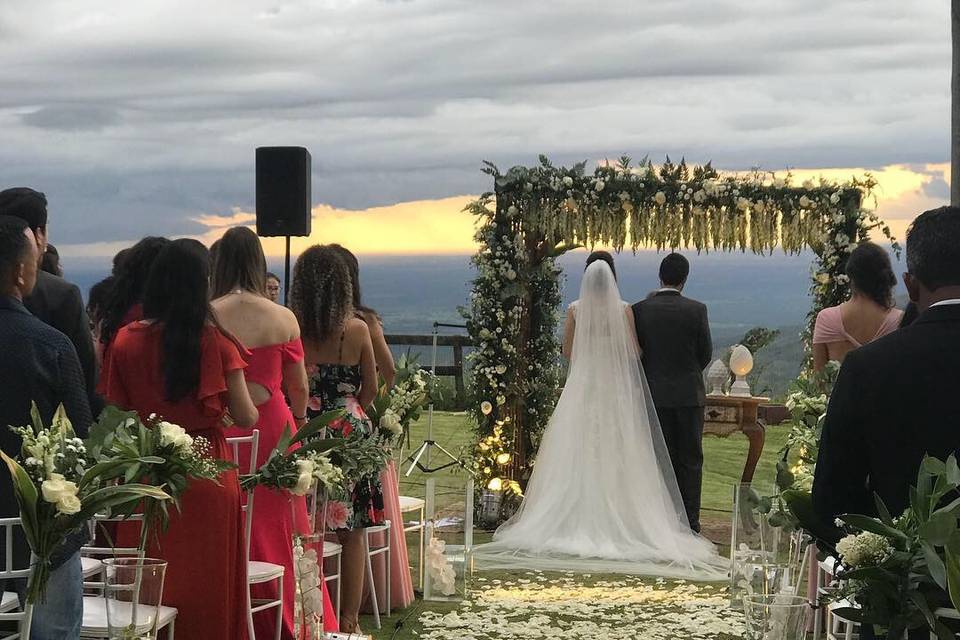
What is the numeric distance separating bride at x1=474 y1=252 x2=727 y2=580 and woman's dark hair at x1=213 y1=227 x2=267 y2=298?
3688 millimetres

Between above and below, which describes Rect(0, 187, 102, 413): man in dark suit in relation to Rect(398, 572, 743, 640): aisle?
above

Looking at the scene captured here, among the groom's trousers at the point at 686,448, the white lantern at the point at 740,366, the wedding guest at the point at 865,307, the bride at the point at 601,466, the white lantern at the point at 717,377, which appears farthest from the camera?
the white lantern at the point at 717,377

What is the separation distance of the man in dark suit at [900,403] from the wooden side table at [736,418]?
22.8 feet

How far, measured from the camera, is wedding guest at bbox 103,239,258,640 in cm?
445

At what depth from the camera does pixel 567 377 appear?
9.41 m

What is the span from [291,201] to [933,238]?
703cm

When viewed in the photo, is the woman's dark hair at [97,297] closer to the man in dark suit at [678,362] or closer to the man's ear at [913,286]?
the man's ear at [913,286]

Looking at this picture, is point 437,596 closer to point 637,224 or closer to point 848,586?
point 637,224

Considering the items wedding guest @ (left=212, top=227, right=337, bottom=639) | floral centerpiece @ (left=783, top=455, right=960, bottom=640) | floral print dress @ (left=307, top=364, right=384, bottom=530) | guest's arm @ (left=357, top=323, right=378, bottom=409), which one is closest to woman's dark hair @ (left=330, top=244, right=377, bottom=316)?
guest's arm @ (left=357, top=323, right=378, bottom=409)

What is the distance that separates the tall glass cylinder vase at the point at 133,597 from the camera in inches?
139

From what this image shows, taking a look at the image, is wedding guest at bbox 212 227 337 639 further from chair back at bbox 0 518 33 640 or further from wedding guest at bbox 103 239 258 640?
chair back at bbox 0 518 33 640

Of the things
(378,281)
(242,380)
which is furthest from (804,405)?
(378,281)

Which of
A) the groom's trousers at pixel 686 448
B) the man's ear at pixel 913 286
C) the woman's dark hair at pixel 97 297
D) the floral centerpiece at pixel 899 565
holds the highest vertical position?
the man's ear at pixel 913 286

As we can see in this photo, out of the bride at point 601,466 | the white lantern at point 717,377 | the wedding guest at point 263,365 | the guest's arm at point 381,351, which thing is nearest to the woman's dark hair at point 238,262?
the wedding guest at point 263,365
